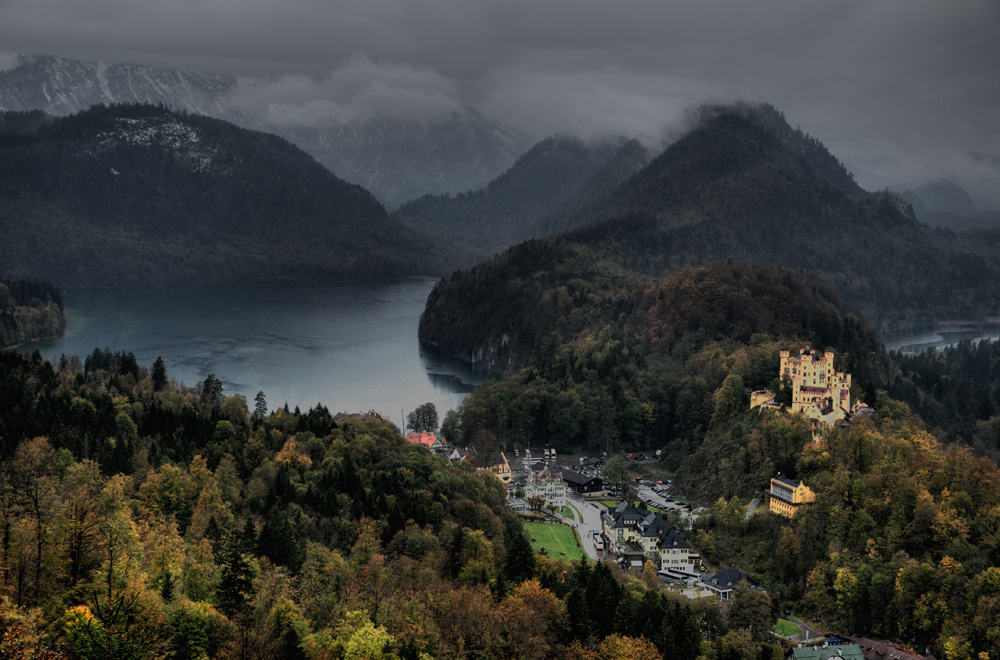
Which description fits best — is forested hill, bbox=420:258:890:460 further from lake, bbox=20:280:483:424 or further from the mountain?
the mountain

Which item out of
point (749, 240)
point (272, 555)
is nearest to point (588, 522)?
point (272, 555)

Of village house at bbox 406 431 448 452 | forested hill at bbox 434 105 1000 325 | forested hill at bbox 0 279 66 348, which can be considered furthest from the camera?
forested hill at bbox 434 105 1000 325

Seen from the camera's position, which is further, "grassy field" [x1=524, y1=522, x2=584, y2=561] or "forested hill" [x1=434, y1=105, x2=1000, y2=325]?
"forested hill" [x1=434, y1=105, x2=1000, y2=325]

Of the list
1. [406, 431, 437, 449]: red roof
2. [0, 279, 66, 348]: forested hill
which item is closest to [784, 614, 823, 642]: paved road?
[406, 431, 437, 449]: red roof

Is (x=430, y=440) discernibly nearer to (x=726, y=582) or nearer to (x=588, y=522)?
(x=588, y=522)

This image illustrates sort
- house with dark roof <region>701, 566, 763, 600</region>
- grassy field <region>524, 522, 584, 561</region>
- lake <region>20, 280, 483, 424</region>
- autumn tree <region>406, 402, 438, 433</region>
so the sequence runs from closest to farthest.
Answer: house with dark roof <region>701, 566, 763, 600</region> < grassy field <region>524, 522, 584, 561</region> < autumn tree <region>406, 402, 438, 433</region> < lake <region>20, 280, 483, 424</region>

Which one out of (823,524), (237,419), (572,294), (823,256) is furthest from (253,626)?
(823,256)

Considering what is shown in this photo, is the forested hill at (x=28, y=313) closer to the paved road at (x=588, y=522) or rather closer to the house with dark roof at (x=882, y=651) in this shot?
the paved road at (x=588, y=522)

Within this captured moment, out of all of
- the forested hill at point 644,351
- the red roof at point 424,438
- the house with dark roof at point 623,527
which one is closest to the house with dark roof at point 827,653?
the house with dark roof at point 623,527
